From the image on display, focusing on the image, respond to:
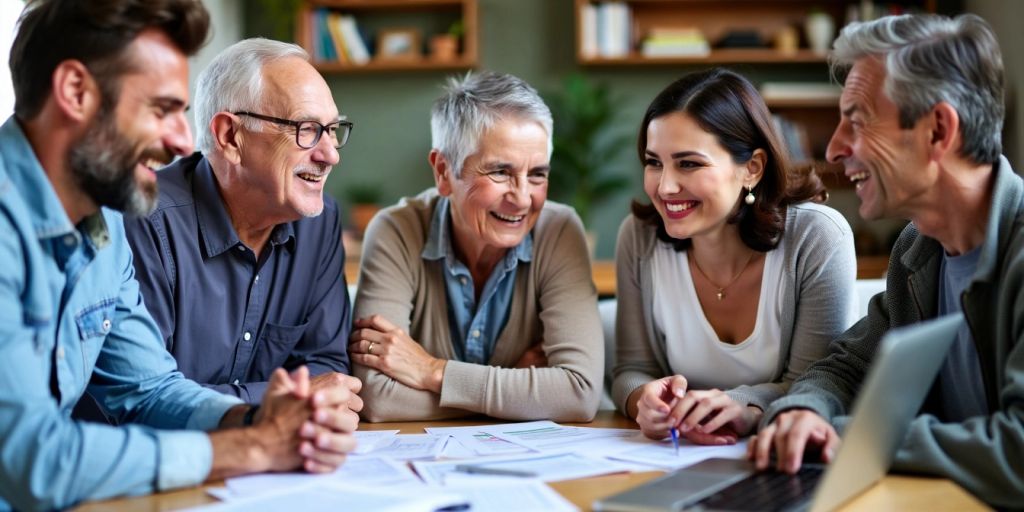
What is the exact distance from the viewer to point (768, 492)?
1.32 metres

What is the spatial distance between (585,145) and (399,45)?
1.15 metres

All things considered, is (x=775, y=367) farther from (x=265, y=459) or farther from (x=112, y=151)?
(x=112, y=151)

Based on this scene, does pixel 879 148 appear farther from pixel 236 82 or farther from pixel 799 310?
pixel 236 82

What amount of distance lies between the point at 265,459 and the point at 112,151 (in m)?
0.51

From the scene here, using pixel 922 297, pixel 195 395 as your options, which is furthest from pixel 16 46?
pixel 922 297

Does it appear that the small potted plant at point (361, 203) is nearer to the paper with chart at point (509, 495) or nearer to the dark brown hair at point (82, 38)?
the dark brown hair at point (82, 38)

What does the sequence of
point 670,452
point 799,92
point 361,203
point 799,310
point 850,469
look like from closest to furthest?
point 850,469 → point 670,452 → point 799,310 → point 799,92 → point 361,203

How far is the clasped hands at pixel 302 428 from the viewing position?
1439 millimetres

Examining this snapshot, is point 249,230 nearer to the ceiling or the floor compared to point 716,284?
nearer to the ceiling

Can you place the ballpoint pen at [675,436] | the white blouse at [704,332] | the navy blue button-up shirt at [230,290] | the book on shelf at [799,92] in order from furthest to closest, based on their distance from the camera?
the book on shelf at [799,92] → the white blouse at [704,332] → the navy blue button-up shirt at [230,290] → the ballpoint pen at [675,436]

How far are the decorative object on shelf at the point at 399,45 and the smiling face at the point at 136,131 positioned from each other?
3779 mm

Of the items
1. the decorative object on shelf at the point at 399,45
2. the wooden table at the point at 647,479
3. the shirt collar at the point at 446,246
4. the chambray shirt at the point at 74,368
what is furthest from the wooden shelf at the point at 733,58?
the wooden table at the point at 647,479

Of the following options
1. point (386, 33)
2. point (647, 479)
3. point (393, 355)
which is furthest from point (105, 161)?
point (386, 33)

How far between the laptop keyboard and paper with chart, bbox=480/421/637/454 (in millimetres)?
321
